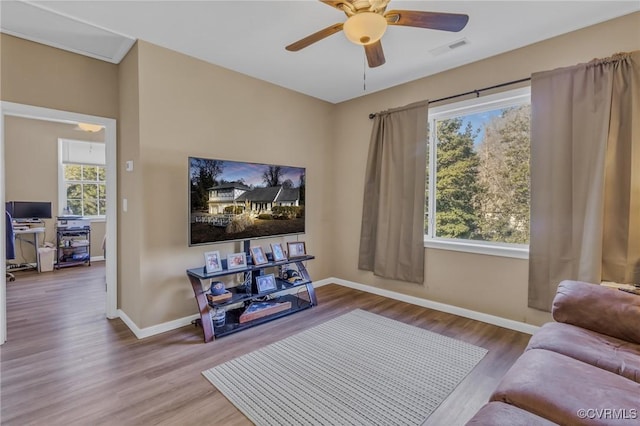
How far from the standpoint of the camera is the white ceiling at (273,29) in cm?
229

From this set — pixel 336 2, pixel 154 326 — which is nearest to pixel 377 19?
pixel 336 2

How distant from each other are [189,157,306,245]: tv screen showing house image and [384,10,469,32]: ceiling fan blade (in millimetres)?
1931

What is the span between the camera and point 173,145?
2.95 metres

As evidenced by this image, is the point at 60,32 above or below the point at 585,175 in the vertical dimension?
above

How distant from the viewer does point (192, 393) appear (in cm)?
199

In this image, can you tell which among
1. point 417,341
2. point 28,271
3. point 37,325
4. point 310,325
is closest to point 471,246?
point 417,341

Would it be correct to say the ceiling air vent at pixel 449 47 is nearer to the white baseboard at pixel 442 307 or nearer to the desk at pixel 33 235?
the white baseboard at pixel 442 307

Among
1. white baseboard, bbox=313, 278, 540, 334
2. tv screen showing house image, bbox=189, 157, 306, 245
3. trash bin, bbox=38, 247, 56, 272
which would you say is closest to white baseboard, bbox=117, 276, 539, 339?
white baseboard, bbox=313, 278, 540, 334

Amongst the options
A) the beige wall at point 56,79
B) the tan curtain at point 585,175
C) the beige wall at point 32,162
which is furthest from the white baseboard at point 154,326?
the beige wall at point 32,162

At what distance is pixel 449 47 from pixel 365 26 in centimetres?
152

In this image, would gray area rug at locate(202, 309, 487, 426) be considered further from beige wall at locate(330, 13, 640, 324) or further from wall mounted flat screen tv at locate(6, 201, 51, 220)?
wall mounted flat screen tv at locate(6, 201, 51, 220)

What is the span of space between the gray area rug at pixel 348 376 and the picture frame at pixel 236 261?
85 centimetres

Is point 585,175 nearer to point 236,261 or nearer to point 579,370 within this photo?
point 579,370

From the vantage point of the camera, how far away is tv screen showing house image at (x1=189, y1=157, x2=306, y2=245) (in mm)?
2848
